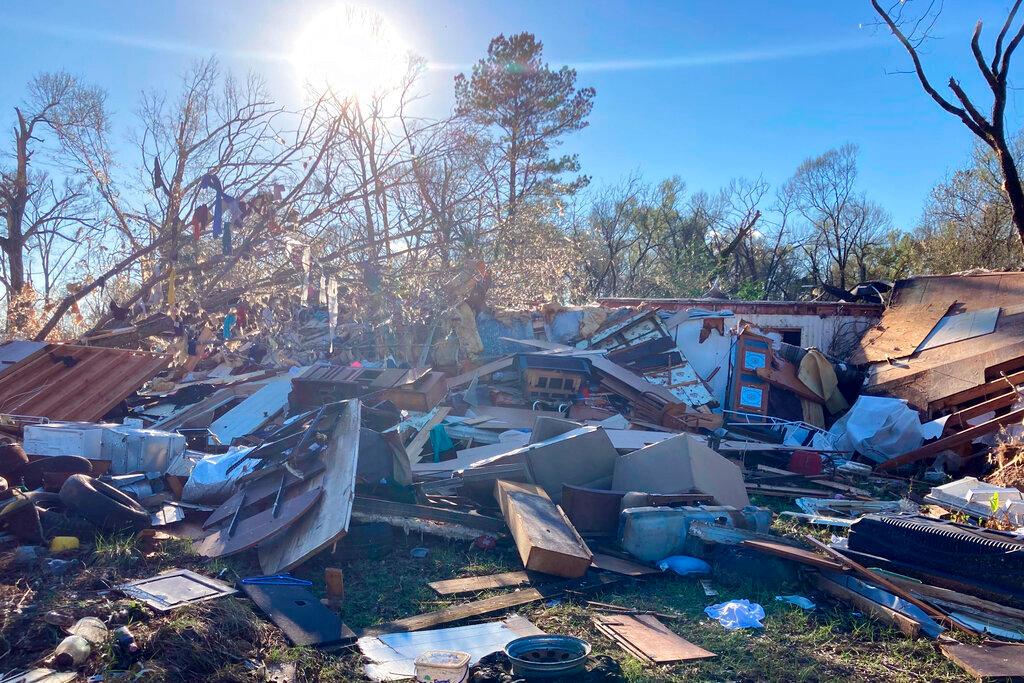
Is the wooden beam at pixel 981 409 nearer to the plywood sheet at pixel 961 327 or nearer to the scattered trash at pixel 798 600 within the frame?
the plywood sheet at pixel 961 327

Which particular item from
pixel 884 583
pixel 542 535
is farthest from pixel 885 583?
pixel 542 535

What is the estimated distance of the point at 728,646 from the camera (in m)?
4.24

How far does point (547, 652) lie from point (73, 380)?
8.04 meters

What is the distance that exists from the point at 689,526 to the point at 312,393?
5086 mm

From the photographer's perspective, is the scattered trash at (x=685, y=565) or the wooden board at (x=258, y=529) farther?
the scattered trash at (x=685, y=565)

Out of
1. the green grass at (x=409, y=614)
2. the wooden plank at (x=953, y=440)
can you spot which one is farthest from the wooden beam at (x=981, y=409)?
the green grass at (x=409, y=614)

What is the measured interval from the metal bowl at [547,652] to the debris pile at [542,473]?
0.02 meters

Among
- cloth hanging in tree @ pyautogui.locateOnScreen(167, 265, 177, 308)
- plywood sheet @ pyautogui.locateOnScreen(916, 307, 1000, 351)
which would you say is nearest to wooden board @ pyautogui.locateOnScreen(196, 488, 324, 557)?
cloth hanging in tree @ pyautogui.locateOnScreen(167, 265, 177, 308)

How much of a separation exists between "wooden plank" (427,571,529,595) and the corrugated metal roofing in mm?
5983

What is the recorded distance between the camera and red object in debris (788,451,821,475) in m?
9.14

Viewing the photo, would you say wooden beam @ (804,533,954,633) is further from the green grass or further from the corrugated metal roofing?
the corrugated metal roofing

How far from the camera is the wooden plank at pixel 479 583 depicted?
4953 millimetres

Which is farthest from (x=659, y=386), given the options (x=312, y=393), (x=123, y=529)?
(x=123, y=529)

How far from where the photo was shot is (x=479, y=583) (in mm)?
5059
